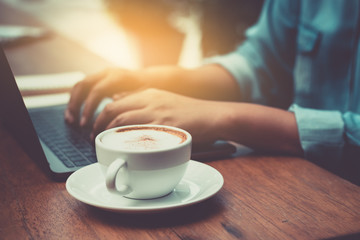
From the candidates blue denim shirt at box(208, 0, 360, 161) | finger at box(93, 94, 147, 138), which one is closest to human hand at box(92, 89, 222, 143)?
finger at box(93, 94, 147, 138)

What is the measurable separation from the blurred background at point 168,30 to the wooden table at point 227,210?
104 centimetres

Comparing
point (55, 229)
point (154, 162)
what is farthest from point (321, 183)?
point (55, 229)

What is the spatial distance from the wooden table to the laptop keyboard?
0.06m

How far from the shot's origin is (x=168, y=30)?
3.34 meters

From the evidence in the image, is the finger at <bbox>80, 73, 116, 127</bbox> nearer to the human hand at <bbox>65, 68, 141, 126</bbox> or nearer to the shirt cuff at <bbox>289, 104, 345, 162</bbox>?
the human hand at <bbox>65, 68, 141, 126</bbox>

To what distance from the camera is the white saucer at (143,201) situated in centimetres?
48

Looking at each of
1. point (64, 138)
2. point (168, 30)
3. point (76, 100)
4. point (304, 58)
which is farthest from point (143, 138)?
point (168, 30)

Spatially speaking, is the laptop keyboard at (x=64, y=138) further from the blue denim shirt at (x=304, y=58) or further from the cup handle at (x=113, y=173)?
the blue denim shirt at (x=304, y=58)

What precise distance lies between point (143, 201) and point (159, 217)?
4 centimetres

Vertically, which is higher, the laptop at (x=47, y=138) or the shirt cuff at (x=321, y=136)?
A: the laptop at (x=47, y=138)

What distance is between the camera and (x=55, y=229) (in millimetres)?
475

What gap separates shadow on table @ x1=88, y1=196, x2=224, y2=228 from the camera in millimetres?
485

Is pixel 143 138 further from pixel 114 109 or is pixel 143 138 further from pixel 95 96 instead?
pixel 95 96

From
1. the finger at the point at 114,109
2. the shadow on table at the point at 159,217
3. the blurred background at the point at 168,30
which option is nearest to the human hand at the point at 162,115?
the finger at the point at 114,109
